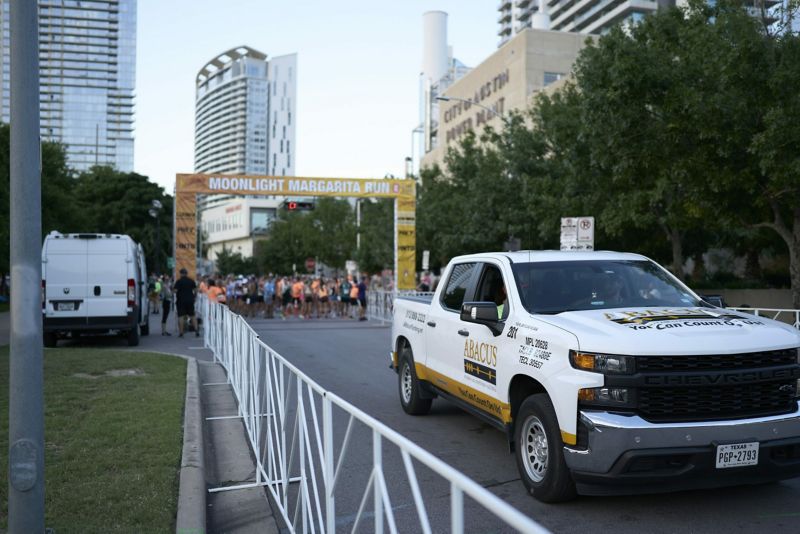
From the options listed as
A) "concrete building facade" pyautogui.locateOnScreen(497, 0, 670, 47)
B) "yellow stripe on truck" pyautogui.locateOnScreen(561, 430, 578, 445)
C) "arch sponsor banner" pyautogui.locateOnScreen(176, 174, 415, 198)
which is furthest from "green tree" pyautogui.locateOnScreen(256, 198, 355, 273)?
"yellow stripe on truck" pyautogui.locateOnScreen(561, 430, 578, 445)

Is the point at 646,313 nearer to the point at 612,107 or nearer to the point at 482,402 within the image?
the point at 482,402

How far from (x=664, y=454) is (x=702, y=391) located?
21.1 inches

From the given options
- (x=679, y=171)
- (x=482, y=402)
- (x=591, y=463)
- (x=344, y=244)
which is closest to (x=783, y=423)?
(x=591, y=463)

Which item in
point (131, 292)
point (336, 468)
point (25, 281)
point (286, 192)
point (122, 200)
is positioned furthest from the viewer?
point (122, 200)

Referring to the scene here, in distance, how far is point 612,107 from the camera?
17984mm

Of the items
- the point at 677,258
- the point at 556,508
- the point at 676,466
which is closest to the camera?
the point at 676,466

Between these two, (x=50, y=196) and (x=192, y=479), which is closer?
(x=192, y=479)

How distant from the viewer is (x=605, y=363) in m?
5.07

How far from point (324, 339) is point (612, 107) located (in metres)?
9.25

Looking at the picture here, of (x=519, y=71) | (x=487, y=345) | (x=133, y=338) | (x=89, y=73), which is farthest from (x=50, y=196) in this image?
(x=89, y=73)

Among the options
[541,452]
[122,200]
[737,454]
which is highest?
[122,200]

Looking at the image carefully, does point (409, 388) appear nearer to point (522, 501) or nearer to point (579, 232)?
point (522, 501)

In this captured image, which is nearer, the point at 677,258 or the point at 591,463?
the point at 591,463

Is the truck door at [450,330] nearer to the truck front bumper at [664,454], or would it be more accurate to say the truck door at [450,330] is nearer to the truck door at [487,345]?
the truck door at [487,345]
